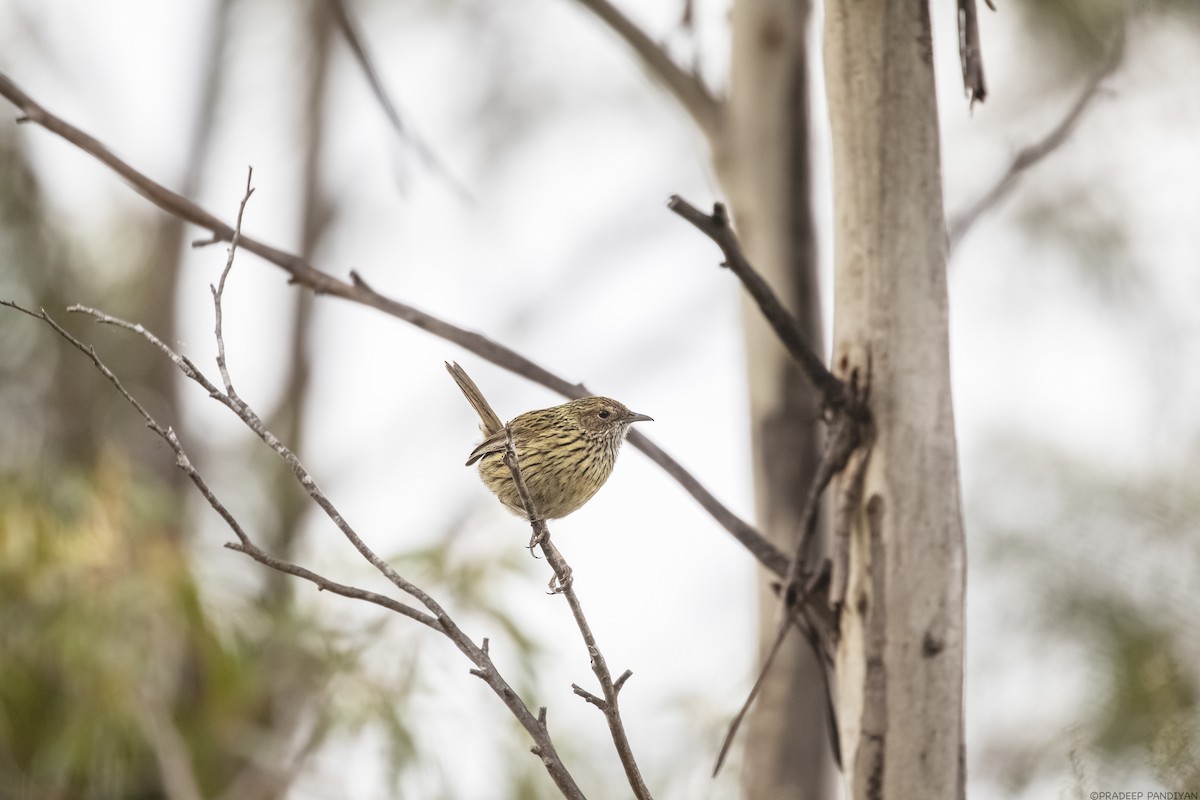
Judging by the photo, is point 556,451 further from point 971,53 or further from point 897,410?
point 971,53

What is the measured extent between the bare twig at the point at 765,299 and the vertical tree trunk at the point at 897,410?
82 mm

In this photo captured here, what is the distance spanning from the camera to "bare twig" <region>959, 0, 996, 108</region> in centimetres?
172

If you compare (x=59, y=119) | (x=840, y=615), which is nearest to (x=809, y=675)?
(x=840, y=615)

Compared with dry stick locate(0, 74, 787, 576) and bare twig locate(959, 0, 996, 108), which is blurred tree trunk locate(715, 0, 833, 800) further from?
bare twig locate(959, 0, 996, 108)

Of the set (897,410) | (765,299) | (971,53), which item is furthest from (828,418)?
(971,53)

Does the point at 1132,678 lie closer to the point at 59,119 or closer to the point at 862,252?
the point at 862,252

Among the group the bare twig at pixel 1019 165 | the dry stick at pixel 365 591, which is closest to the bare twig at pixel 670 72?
the bare twig at pixel 1019 165

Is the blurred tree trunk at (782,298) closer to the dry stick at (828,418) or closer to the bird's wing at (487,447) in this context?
the bird's wing at (487,447)

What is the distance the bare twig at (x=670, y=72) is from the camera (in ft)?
8.42

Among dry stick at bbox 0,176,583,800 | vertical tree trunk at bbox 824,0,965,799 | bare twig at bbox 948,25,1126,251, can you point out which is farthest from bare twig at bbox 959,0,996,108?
dry stick at bbox 0,176,583,800

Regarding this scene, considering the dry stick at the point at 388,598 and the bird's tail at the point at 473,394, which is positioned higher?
the bird's tail at the point at 473,394

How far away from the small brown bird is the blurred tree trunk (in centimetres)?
45

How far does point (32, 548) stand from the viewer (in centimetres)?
443

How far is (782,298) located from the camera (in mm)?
2648
